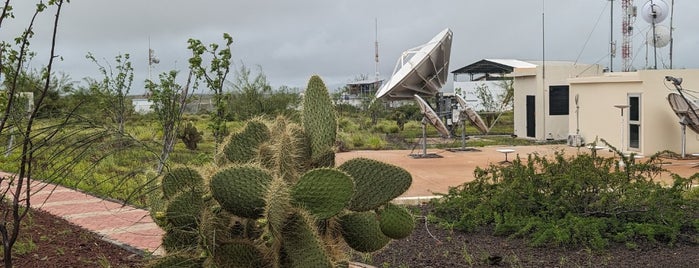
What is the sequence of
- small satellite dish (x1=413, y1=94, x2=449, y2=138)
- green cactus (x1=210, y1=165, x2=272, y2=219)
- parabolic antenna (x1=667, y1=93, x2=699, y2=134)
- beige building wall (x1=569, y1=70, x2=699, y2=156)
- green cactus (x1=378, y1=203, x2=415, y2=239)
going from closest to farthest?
green cactus (x1=210, y1=165, x2=272, y2=219) < green cactus (x1=378, y1=203, x2=415, y2=239) < parabolic antenna (x1=667, y1=93, x2=699, y2=134) < beige building wall (x1=569, y1=70, x2=699, y2=156) < small satellite dish (x1=413, y1=94, x2=449, y2=138)

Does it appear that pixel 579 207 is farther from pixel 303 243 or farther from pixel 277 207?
pixel 277 207

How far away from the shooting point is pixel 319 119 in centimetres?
395

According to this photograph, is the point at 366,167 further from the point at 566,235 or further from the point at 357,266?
the point at 566,235

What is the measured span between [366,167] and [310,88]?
0.59 meters

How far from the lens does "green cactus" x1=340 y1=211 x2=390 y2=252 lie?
3768 mm

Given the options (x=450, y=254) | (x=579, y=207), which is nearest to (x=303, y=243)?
(x=450, y=254)

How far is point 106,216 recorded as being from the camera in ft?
30.6

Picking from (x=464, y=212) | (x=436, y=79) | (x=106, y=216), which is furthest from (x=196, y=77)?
(x=436, y=79)

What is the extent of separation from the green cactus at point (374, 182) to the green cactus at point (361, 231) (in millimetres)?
101

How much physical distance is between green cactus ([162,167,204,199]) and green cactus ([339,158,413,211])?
2.59ft

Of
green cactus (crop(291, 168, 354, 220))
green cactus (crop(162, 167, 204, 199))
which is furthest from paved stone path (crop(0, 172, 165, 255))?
green cactus (crop(291, 168, 354, 220))

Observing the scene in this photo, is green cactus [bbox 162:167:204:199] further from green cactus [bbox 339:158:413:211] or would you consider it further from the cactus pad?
green cactus [bbox 339:158:413:211]

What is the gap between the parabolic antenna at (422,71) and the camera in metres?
19.8

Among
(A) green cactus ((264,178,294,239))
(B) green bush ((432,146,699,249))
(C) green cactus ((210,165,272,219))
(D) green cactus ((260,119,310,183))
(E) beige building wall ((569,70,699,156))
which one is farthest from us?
(E) beige building wall ((569,70,699,156))
